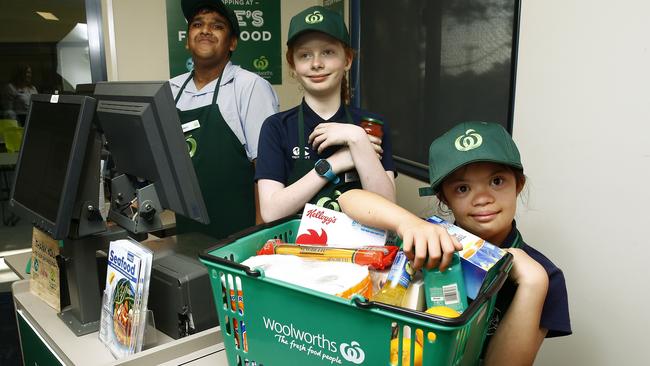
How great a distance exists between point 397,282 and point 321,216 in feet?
0.86

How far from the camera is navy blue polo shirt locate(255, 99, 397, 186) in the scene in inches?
49.7

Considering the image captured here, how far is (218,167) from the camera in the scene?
6.01ft

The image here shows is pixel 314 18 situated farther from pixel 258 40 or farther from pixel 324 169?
pixel 258 40

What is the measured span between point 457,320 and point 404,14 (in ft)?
7.10

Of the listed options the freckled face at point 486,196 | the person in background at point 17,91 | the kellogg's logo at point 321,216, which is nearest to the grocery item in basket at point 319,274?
the kellogg's logo at point 321,216

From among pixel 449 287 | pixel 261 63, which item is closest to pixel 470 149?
pixel 449 287

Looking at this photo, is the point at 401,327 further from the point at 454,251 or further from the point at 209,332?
the point at 209,332

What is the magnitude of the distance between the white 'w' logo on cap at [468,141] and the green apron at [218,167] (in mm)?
1146

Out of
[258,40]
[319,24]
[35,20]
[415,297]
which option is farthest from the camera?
[258,40]

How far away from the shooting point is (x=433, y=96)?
2240 mm

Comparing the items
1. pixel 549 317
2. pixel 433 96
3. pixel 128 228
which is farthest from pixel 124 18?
pixel 549 317

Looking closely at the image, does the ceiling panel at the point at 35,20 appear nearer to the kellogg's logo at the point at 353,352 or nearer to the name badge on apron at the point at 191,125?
the name badge on apron at the point at 191,125

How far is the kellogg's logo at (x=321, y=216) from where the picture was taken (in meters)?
0.94

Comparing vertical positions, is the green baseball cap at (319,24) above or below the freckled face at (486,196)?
above
